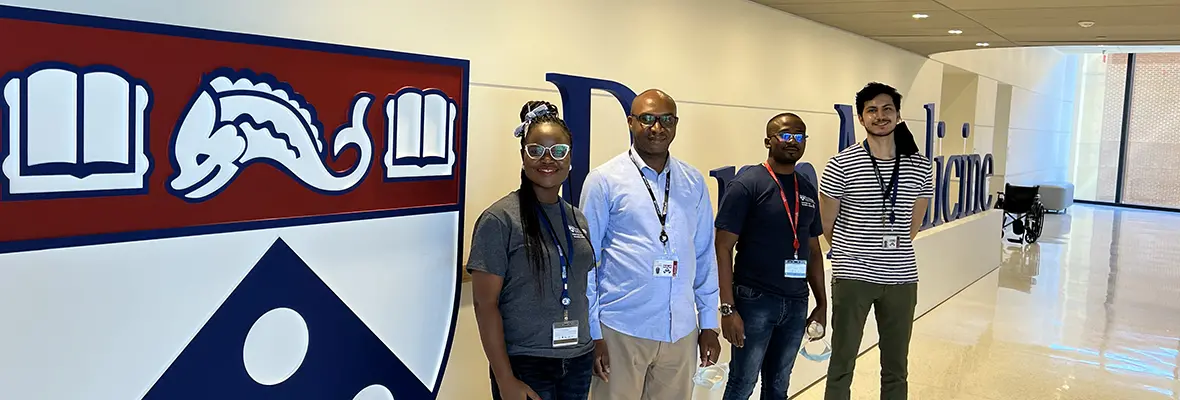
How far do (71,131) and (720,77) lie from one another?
3146 millimetres

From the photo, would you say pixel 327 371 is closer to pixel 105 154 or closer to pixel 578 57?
pixel 105 154

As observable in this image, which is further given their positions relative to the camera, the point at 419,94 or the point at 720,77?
the point at 720,77

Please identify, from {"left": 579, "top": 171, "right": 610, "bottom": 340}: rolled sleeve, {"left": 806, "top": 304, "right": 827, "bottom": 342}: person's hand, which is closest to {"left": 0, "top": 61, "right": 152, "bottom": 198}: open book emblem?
{"left": 579, "top": 171, "right": 610, "bottom": 340}: rolled sleeve

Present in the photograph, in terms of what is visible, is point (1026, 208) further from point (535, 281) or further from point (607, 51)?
point (535, 281)

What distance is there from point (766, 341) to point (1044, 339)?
406 cm

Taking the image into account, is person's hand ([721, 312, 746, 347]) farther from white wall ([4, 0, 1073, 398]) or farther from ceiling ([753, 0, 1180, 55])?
ceiling ([753, 0, 1180, 55])

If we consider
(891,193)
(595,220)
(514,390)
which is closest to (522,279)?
(514,390)

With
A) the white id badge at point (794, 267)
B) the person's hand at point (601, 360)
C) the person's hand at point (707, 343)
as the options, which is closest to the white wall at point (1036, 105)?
the white id badge at point (794, 267)

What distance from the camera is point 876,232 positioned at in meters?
3.35

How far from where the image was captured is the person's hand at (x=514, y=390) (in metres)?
2.28

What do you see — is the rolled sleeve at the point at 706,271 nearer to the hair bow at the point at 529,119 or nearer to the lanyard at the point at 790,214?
the lanyard at the point at 790,214

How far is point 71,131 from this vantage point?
1799 mm

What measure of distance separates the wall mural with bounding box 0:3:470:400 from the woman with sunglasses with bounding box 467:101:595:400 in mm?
403

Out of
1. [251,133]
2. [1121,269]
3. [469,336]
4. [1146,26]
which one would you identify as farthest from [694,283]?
[1121,269]
